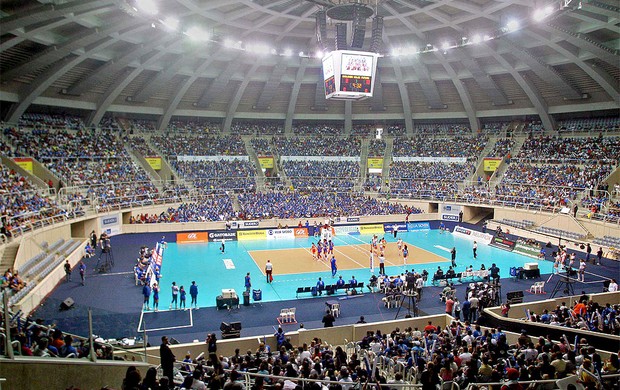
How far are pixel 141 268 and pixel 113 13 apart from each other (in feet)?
60.4

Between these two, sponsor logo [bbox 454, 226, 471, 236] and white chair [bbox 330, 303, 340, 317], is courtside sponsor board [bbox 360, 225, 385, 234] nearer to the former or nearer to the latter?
sponsor logo [bbox 454, 226, 471, 236]

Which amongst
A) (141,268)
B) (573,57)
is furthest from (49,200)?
(573,57)

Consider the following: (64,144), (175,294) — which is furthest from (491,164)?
(64,144)

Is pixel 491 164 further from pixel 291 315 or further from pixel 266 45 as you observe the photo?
pixel 291 315

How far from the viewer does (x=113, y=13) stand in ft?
102

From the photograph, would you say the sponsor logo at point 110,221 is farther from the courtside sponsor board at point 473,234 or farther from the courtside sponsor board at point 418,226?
the courtside sponsor board at point 473,234

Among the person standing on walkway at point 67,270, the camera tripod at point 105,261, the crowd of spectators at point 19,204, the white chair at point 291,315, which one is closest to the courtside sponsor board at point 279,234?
the camera tripod at point 105,261

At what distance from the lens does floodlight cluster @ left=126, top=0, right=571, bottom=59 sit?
1087 inches

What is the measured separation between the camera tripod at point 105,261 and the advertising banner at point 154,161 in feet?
61.5

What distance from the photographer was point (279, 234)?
3962cm

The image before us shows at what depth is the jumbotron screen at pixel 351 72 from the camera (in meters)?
29.2

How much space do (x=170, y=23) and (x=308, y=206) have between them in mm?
21235

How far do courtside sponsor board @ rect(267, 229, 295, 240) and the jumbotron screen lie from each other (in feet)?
46.3

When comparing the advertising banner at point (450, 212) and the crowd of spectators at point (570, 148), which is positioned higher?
the crowd of spectators at point (570, 148)
